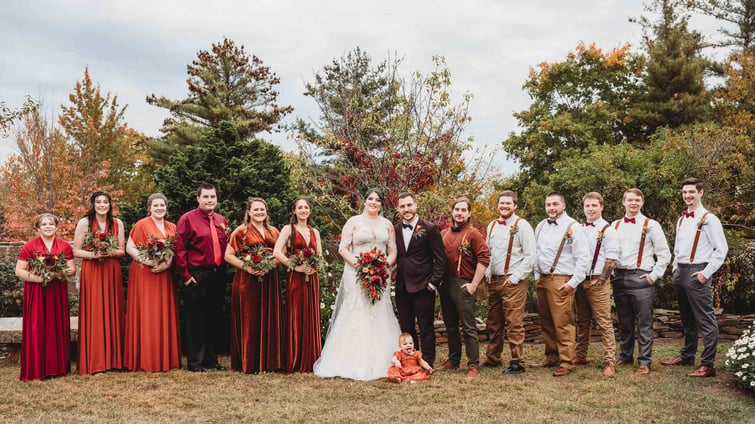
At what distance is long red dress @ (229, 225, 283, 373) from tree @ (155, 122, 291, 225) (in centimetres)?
111

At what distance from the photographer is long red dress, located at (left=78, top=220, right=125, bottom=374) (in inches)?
268

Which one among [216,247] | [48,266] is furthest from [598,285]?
[48,266]

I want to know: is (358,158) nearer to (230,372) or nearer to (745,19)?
(230,372)

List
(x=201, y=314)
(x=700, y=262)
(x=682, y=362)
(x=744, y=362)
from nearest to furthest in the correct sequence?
(x=744, y=362), (x=700, y=262), (x=201, y=314), (x=682, y=362)

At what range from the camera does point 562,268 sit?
6816 millimetres

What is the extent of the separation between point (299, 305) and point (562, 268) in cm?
312

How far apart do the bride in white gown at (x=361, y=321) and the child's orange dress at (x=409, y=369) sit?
26cm

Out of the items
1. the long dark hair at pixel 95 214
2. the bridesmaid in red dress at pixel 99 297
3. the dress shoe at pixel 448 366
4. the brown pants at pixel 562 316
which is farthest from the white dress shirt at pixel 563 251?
the long dark hair at pixel 95 214

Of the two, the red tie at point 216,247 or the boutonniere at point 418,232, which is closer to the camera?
the boutonniere at point 418,232

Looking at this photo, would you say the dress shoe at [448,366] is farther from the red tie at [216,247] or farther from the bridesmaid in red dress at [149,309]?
the bridesmaid in red dress at [149,309]

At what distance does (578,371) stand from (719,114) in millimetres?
20229

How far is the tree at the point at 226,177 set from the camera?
8039 millimetres

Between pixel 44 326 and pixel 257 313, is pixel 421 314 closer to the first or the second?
Answer: pixel 257 313

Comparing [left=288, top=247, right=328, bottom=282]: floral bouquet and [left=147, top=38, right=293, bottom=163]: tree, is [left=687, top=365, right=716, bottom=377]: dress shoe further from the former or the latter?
[left=147, top=38, right=293, bottom=163]: tree
